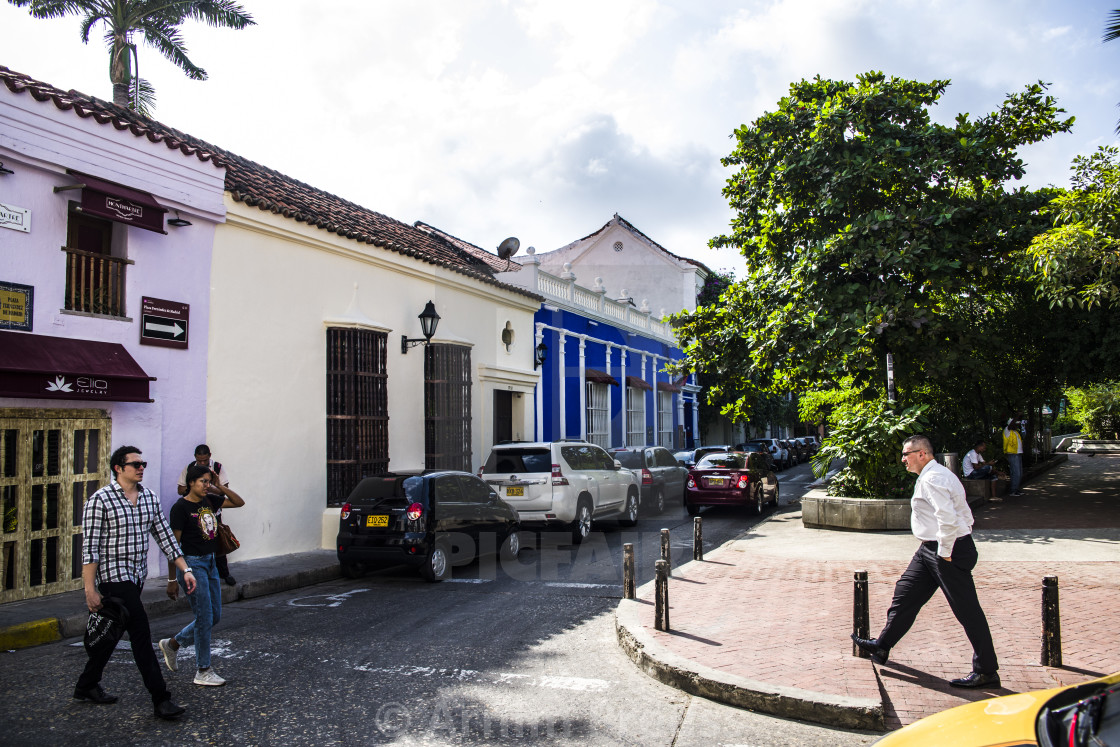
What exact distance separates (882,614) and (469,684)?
3.90 m

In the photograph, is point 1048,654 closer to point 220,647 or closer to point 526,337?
point 220,647

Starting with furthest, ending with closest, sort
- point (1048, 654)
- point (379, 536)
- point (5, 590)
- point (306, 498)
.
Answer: point (306, 498) < point (379, 536) < point (5, 590) < point (1048, 654)

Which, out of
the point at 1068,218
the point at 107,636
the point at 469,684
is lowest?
the point at 469,684

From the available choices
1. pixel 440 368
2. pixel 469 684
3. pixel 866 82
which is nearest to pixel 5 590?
pixel 469 684

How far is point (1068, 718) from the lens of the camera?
2.58 m

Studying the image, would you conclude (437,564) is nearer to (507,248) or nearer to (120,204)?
(120,204)

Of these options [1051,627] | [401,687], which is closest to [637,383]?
[1051,627]

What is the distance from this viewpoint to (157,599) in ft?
26.8

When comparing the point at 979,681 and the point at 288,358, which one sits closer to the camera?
the point at 979,681

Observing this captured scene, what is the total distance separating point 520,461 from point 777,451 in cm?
1990

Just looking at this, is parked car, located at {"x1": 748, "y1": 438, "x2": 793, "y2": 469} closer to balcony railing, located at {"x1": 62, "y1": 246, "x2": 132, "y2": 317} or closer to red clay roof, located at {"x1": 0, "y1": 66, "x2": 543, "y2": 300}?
red clay roof, located at {"x1": 0, "y1": 66, "x2": 543, "y2": 300}

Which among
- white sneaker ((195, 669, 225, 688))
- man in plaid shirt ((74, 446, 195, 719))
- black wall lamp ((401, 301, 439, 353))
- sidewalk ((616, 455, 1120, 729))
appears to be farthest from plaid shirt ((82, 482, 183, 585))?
black wall lamp ((401, 301, 439, 353))

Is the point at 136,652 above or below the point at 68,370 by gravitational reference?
below

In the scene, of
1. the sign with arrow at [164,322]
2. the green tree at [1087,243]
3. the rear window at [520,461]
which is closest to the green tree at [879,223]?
the green tree at [1087,243]
